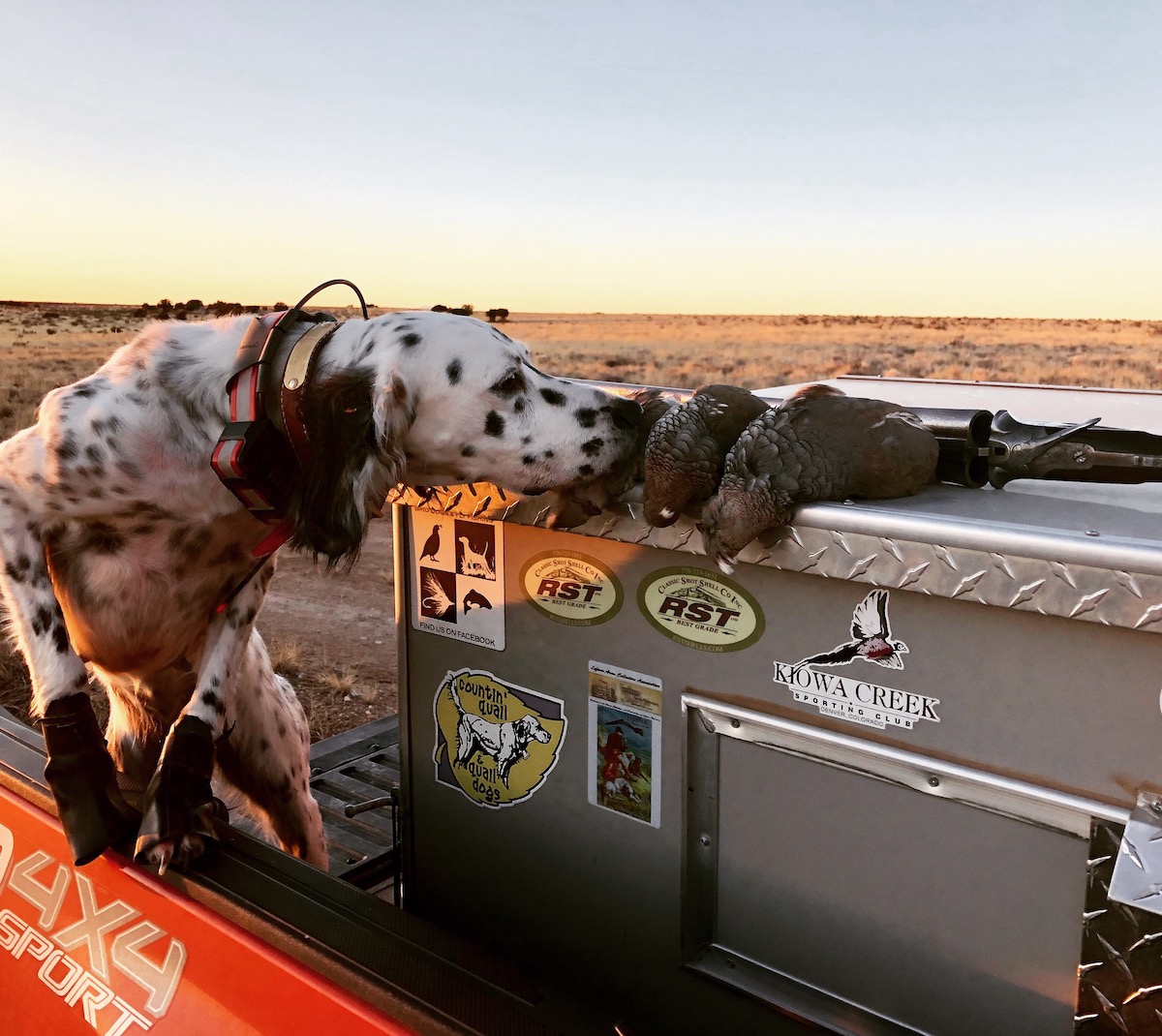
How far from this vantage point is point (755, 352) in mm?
49875

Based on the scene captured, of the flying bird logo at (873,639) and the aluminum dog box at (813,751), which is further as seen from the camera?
the flying bird logo at (873,639)

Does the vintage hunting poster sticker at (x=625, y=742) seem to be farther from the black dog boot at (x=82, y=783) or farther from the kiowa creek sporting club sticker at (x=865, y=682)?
the black dog boot at (x=82, y=783)

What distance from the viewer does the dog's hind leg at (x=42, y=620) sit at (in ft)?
8.39

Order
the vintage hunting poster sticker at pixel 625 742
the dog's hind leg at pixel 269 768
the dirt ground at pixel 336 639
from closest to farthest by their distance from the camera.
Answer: the vintage hunting poster sticker at pixel 625 742 → the dog's hind leg at pixel 269 768 → the dirt ground at pixel 336 639

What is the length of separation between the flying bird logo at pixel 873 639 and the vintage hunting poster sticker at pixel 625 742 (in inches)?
19.3

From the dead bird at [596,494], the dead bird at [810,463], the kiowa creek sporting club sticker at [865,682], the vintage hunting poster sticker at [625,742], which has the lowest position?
the vintage hunting poster sticker at [625,742]

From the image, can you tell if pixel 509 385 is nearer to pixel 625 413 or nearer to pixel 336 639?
pixel 625 413

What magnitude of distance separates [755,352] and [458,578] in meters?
48.8

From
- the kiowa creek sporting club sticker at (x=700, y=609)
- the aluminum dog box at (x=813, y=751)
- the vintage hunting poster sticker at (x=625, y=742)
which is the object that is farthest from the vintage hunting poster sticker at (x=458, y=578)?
the kiowa creek sporting club sticker at (x=700, y=609)

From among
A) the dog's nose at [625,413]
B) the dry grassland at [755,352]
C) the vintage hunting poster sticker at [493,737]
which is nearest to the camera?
the vintage hunting poster sticker at [493,737]

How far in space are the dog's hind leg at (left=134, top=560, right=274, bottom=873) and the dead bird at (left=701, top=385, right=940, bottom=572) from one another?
1407mm

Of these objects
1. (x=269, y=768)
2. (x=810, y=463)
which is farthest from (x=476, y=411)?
(x=269, y=768)

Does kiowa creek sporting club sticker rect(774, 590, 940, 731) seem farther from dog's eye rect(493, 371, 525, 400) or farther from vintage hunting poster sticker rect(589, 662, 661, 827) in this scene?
dog's eye rect(493, 371, 525, 400)

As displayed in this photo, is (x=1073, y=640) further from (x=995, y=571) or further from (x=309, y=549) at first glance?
(x=309, y=549)
